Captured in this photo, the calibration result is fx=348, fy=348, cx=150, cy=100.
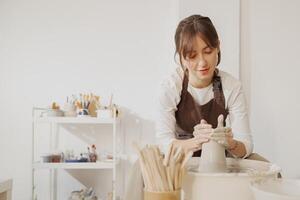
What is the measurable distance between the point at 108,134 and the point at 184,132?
4.06ft

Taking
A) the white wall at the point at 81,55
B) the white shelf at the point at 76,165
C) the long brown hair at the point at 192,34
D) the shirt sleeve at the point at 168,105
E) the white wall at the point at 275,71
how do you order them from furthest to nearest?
the white wall at the point at 81,55 → the white wall at the point at 275,71 → the white shelf at the point at 76,165 → the shirt sleeve at the point at 168,105 → the long brown hair at the point at 192,34

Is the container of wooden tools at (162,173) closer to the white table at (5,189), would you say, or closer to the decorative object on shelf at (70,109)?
the white table at (5,189)

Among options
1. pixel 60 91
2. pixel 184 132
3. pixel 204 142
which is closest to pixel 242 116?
pixel 184 132

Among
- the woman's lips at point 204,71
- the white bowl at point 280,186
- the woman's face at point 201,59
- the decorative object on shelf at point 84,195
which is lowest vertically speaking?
the decorative object on shelf at point 84,195

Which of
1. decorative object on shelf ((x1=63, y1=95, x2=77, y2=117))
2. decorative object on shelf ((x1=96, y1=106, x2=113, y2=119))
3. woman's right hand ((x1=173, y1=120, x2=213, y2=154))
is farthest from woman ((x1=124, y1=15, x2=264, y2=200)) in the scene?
decorative object on shelf ((x1=63, y1=95, x2=77, y2=117))

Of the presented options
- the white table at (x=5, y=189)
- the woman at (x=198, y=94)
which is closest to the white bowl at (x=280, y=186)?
the woman at (x=198, y=94)

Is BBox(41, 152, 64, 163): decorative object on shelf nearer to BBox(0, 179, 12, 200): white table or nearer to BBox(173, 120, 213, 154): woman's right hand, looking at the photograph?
BBox(0, 179, 12, 200): white table

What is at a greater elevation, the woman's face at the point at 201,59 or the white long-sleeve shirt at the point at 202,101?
the woman's face at the point at 201,59

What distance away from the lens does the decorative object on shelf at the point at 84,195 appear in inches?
91.8

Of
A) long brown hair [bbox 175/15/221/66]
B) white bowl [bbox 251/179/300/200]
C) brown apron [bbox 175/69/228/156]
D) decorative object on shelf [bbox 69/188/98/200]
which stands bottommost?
decorative object on shelf [bbox 69/188/98/200]

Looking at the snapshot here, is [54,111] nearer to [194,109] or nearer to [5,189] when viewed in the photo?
[5,189]

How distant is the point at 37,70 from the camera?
101 inches

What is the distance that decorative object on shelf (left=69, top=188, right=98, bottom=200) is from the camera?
2.33 meters

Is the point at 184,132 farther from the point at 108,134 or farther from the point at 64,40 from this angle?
the point at 64,40
